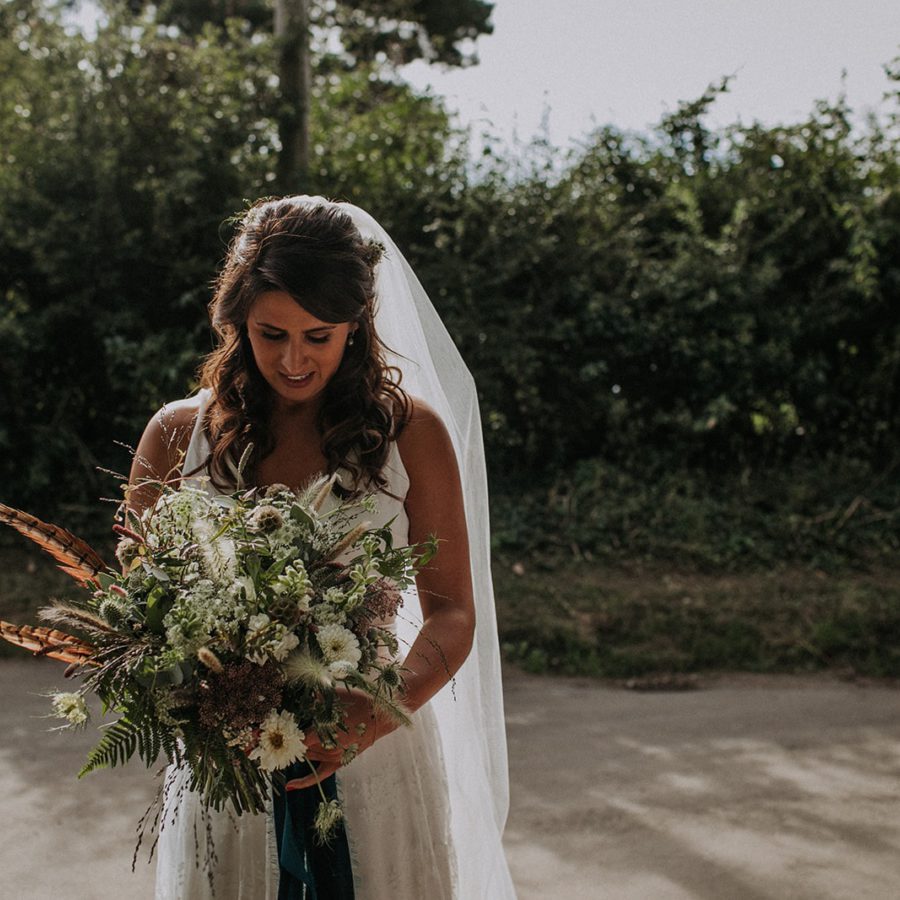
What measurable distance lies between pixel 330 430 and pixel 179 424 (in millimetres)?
346

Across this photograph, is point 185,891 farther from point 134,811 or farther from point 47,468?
point 47,468

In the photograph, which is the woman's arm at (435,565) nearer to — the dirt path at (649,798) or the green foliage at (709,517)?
the dirt path at (649,798)

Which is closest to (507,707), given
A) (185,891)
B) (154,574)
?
(185,891)

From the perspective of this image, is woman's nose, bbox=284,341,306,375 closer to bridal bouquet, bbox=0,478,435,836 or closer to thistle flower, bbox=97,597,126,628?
bridal bouquet, bbox=0,478,435,836

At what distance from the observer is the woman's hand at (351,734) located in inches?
74.4

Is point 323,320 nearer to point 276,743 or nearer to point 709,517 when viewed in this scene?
point 276,743

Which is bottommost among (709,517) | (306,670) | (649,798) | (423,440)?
(649,798)

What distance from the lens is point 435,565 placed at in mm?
2201

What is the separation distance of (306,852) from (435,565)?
62cm

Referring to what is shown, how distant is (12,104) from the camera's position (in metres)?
8.70

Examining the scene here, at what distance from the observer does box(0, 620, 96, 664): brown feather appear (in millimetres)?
1814

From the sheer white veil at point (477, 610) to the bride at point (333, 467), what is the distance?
0.08 metres

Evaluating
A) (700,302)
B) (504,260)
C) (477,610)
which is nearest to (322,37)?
(504,260)

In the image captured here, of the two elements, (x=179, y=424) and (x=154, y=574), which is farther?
(x=179, y=424)
